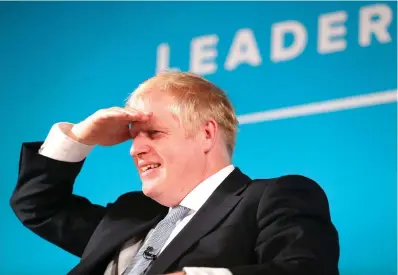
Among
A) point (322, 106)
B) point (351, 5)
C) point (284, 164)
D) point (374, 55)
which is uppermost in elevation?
point (351, 5)

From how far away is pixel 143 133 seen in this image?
6.32 feet


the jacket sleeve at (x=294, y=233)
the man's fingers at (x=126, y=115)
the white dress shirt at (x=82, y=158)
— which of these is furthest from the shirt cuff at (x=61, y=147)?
the jacket sleeve at (x=294, y=233)

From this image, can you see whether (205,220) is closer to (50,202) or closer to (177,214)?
(177,214)

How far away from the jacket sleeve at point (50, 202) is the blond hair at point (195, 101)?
0.27 m

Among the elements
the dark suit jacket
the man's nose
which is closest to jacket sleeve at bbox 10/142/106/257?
the dark suit jacket

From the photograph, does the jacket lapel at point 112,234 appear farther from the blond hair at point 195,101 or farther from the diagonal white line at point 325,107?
the diagonal white line at point 325,107

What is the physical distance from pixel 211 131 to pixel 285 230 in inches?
17.4

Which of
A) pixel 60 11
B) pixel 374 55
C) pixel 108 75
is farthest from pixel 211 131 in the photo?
pixel 60 11

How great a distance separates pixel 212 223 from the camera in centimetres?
175

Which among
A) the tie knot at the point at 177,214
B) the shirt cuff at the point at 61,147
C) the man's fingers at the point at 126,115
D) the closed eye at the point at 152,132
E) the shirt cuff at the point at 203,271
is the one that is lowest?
the tie knot at the point at 177,214

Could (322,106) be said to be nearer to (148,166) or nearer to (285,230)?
(148,166)

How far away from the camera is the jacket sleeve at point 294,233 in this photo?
148 cm

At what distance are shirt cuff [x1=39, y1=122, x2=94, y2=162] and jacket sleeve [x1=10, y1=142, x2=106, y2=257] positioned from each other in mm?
A: 16

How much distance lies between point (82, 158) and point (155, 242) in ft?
1.20
